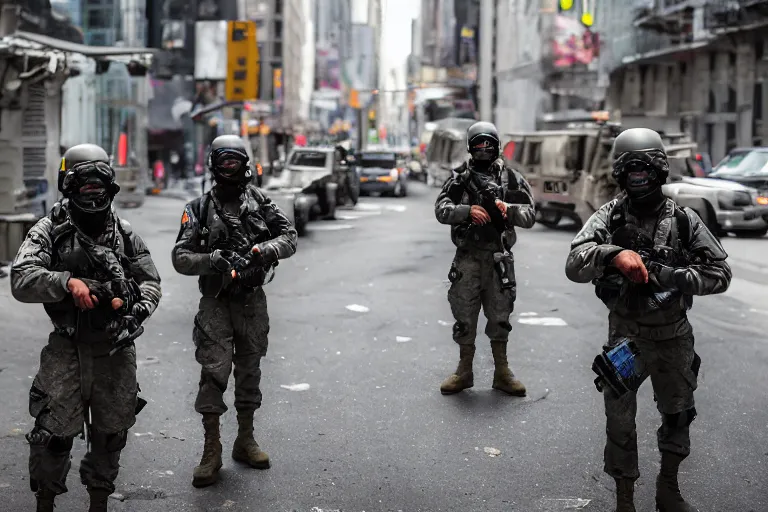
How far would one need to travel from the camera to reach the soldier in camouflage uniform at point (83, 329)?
4594 millimetres

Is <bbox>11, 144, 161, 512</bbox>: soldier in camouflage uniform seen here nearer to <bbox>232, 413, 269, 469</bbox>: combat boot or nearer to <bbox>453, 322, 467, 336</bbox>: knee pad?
<bbox>232, 413, 269, 469</bbox>: combat boot

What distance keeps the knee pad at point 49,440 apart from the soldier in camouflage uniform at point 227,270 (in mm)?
1039

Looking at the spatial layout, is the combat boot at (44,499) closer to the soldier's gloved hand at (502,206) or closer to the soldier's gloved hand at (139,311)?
the soldier's gloved hand at (139,311)

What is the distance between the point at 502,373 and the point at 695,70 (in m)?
31.8

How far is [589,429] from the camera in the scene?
21.6ft

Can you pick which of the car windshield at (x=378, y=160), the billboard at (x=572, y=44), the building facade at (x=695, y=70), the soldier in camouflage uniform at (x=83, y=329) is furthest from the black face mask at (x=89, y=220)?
the billboard at (x=572, y=44)

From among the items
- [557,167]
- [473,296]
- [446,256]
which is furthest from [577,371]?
[557,167]

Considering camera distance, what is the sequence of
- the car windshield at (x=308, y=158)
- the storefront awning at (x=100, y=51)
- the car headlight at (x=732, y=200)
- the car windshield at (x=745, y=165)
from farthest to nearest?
the car windshield at (x=308, y=158) → the car windshield at (x=745, y=165) → the car headlight at (x=732, y=200) → the storefront awning at (x=100, y=51)

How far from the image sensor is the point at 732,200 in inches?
765

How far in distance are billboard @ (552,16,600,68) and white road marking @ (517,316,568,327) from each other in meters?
40.1

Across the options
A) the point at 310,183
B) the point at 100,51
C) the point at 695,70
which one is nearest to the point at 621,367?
the point at 100,51

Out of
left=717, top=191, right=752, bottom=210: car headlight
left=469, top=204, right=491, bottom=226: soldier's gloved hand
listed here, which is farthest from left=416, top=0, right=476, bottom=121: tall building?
left=469, top=204, right=491, bottom=226: soldier's gloved hand

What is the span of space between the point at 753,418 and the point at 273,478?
3.17 m

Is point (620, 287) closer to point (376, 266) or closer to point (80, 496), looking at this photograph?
point (80, 496)
